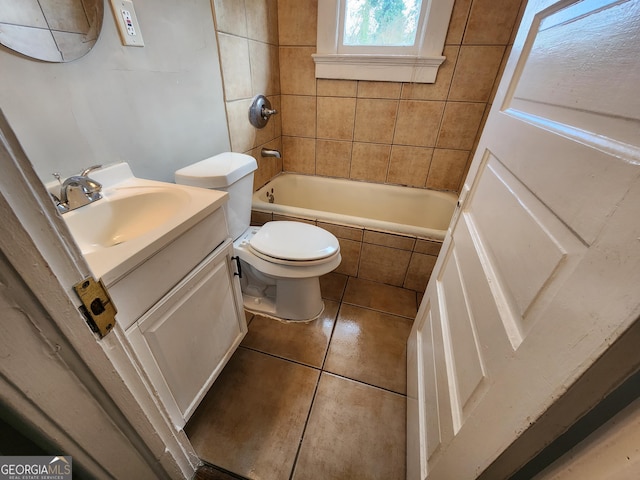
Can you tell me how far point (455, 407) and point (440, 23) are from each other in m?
1.94

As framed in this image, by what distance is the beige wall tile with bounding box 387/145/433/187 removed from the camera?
75.9 inches

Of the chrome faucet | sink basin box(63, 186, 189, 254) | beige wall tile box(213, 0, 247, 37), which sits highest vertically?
beige wall tile box(213, 0, 247, 37)

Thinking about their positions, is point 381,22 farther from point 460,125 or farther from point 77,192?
point 77,192

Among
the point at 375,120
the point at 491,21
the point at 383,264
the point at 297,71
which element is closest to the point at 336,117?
the point at 375,120

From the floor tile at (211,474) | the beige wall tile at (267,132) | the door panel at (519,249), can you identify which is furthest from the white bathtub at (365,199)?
the floor tile at (211,474)

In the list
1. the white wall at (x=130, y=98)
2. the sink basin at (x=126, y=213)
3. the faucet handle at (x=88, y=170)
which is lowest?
the sink basin at (x=126, y=213)

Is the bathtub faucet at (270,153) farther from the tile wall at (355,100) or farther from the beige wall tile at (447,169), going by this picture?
the beige wall tile at (447,169)

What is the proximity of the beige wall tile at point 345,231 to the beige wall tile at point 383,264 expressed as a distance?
0.24ft

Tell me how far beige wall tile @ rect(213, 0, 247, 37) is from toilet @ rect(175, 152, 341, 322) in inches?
24.7

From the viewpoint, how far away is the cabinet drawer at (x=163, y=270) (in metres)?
0.57

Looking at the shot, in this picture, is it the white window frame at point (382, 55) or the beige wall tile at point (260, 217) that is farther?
the beige wall tile at point (260, 217)

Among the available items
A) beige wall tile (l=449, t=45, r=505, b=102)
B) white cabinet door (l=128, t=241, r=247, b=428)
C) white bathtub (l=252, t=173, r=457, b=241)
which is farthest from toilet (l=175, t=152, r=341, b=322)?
beige wall tile (l=449, t=45, r=505, b=102)

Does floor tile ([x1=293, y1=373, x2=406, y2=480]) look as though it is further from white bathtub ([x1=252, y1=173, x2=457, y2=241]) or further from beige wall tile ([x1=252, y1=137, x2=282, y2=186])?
beige wall tile ([x1=252, y1=137, x2=282, y2=186])

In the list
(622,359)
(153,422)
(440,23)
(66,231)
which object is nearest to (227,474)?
(153,422)
